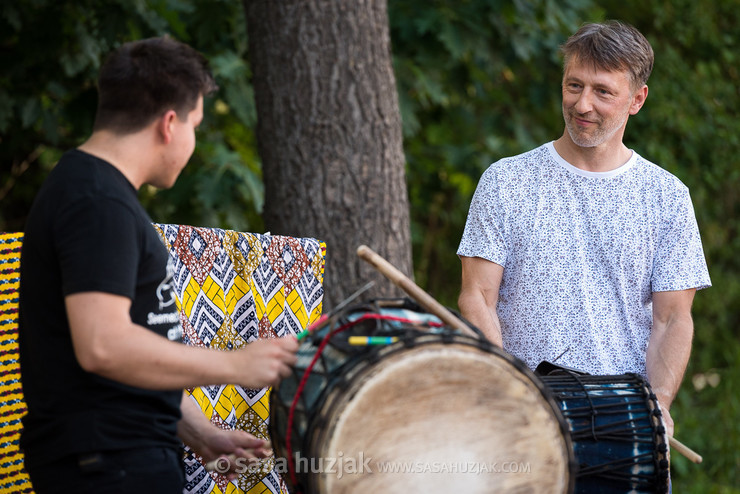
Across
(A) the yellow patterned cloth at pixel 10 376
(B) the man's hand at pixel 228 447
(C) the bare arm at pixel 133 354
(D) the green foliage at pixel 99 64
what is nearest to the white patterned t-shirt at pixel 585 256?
(B) the man's hand at pixel 228 447

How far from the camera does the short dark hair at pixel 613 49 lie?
2.91m

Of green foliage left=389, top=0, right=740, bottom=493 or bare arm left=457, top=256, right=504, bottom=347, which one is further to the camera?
green foliage left=389, top=0, right=740, bottom=493

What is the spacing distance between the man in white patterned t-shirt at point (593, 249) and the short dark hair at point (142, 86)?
1275 millimetres

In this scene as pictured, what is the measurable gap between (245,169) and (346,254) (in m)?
1.09

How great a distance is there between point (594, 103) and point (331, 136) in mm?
1327

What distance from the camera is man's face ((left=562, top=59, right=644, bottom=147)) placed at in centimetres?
291

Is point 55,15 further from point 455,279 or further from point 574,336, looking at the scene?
point 455,279

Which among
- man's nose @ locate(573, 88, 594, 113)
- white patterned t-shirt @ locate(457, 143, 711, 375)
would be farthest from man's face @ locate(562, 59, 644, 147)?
white patterned t-shirt @ locate(457, 143, 711, 375)

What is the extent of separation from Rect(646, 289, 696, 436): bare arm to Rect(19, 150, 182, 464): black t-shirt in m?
1.56

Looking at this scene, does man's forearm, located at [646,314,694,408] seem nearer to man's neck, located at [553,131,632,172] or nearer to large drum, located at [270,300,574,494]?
man's neck, located at [553,131,632,172]

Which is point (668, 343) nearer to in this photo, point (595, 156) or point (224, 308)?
point (595, 156)

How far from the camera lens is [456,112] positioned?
6113mm

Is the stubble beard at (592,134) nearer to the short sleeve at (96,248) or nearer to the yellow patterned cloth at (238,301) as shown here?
the yellow patterned cloth at (238,301)

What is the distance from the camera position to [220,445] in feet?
7.38
